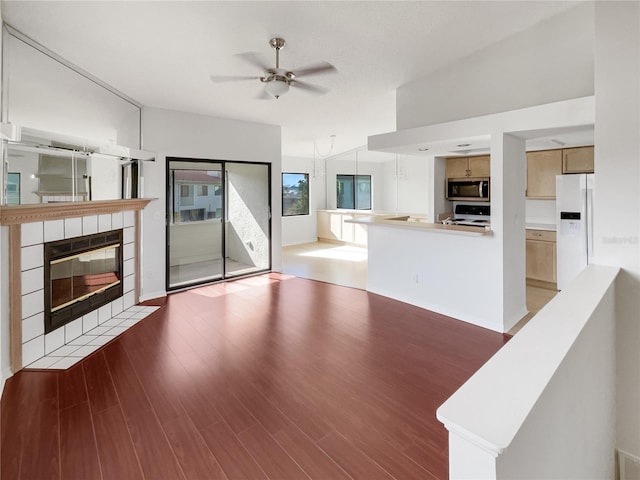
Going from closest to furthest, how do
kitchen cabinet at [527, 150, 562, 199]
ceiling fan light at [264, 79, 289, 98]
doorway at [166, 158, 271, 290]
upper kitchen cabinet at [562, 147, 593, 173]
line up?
1. ceiling fan light at [264, 79, 289, 98]
2. upper kitchen cabinet at [562, 147, 593, 173]
3. kitchen cabinet at [527, 150, 562, 199]
4. doorway at [166, 158, 271, 290]

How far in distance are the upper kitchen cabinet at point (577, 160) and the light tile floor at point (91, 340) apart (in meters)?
5.90

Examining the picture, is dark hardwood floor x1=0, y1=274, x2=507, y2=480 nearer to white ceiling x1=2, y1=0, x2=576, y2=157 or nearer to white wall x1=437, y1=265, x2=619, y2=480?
white wall x1=437, y1=265, x2=619, y2=480

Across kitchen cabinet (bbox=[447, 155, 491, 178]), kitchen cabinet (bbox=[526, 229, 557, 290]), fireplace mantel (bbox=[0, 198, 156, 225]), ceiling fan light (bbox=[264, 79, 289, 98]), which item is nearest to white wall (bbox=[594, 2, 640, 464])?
ceiling fan light (bbox=[264, 79, 289, 98])

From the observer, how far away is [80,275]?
355cm

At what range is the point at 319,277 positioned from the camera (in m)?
5.93

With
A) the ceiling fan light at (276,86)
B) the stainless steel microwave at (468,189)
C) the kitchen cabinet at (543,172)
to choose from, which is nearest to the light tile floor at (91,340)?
the ceiling fan light at (276,86)

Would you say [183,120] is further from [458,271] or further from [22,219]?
[458,271]

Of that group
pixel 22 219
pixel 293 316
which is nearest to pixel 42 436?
pixel 22 219

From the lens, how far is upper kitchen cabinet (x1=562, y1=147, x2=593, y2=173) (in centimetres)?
449

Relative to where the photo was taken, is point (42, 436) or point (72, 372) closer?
point (42, 436)

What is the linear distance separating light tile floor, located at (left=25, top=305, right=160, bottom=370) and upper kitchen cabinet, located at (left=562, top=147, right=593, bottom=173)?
232 inches

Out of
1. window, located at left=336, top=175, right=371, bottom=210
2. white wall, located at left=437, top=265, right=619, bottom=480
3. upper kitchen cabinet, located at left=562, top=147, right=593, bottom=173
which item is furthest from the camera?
window, located at left=336, top=175, right=371, bottom=210

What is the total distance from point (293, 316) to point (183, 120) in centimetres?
332

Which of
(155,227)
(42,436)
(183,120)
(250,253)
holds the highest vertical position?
(183,120)
